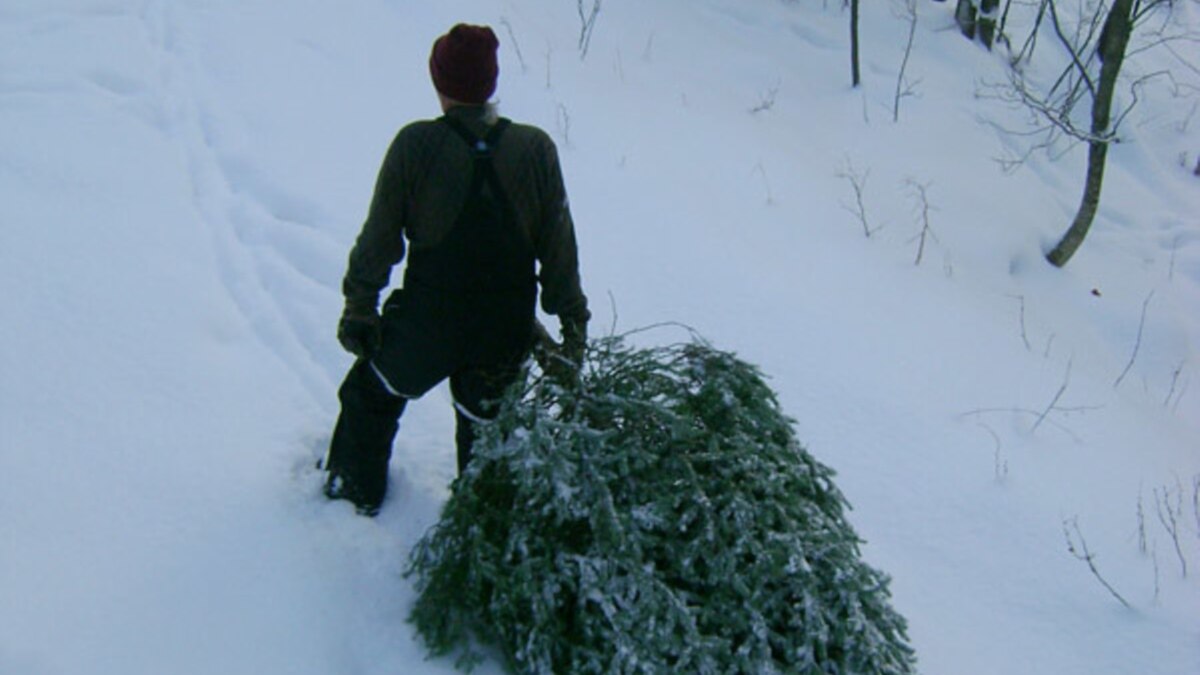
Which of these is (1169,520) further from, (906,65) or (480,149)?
(906,65)

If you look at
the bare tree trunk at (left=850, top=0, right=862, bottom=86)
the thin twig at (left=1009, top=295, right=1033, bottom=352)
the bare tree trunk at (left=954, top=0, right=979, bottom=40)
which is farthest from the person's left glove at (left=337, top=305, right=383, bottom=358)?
the bare tree trunk at (left=954, top=0, right=979, bottom=40)

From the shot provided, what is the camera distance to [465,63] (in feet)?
9.55

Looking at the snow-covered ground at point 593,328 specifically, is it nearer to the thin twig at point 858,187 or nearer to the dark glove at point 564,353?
the thin twig at point 858,187

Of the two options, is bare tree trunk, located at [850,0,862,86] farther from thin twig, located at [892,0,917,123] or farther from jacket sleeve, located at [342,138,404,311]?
jacket sleeve, located at [342,138,404,311]

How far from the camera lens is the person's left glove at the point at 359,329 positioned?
3219 millimetres

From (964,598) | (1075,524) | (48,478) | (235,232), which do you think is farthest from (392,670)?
(1075,524)

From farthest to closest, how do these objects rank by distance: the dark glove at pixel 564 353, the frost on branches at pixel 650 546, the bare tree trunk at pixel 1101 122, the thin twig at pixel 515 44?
1. the thin twig at pixel 515 44
2. the bare tree trunk at pixel 1101 122
3. the dark glove at pixel 564 353
4. the frost on branches at pixel 650 546

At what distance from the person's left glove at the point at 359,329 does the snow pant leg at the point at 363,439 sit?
11 centimetres

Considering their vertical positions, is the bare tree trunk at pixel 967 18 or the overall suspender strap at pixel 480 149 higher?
the overall suspender strap at pixel 480 149

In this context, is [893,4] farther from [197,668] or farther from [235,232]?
[197,668]

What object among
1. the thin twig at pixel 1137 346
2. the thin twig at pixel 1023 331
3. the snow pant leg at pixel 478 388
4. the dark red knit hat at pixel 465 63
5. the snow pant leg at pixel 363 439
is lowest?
the thin twig at pixel 1137 346

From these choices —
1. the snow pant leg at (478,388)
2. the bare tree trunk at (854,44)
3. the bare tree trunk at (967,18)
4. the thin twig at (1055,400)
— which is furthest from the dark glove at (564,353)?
the bare tree trunk at (967,18)

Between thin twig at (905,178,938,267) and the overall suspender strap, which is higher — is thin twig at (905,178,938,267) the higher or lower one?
the lower one

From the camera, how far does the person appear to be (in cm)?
299
